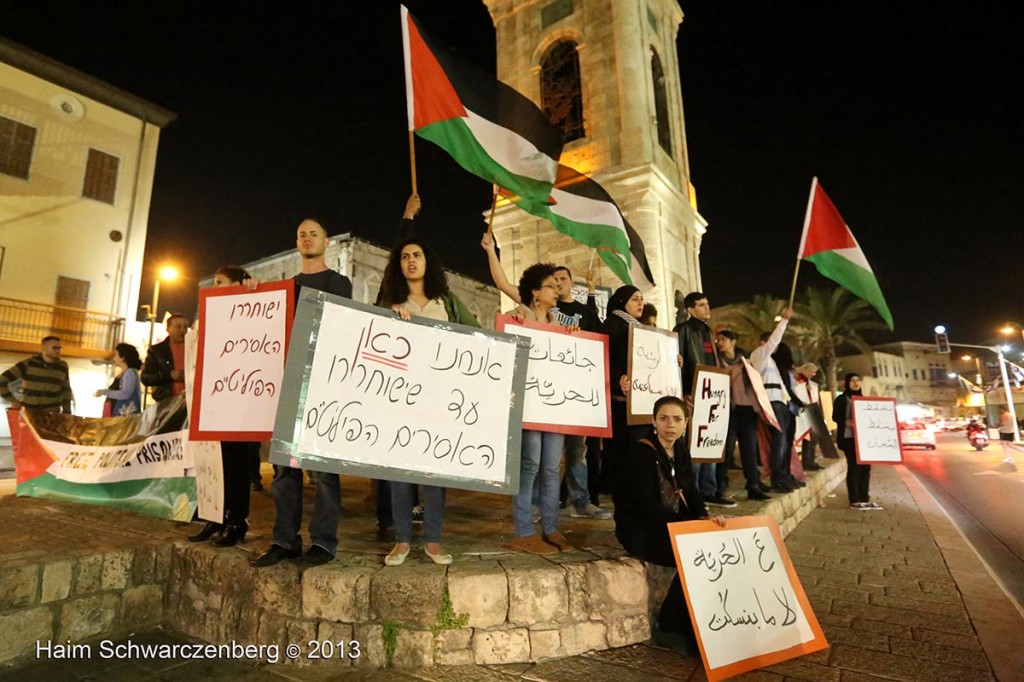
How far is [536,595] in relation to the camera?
2.72 m

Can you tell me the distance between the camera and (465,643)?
2.63 m

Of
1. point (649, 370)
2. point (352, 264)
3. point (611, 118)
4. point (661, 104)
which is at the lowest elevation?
point (649, 370)

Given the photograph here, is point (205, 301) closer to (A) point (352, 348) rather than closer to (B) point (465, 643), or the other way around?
(A) point (352, 348)

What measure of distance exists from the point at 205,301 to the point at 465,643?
257 cm

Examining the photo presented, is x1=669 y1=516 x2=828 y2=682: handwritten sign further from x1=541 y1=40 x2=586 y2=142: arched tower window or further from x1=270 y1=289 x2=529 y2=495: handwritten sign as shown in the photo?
x1=541 y1=40 x2=586 y2=142: arched tower window

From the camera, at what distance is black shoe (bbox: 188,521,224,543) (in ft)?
10.9

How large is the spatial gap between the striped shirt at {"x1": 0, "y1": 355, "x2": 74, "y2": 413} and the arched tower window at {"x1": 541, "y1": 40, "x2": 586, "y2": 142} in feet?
49.9

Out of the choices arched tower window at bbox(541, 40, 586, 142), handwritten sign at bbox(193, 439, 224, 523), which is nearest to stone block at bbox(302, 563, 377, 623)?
handwritten sign at bbox(193, 439, 224, 523)

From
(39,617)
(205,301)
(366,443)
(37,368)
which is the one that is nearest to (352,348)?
(366,443)

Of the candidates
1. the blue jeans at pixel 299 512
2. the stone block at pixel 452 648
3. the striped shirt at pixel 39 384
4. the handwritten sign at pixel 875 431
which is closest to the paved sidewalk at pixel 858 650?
the stone block at pixel 452 648

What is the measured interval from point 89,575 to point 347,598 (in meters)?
1.67

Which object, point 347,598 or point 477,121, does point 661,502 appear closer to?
point 347,598

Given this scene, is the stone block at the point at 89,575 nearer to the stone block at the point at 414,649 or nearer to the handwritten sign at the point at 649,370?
the stone block at the point at 414,649

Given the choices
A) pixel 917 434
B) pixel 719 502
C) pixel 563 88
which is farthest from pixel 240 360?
pixel 917 434
